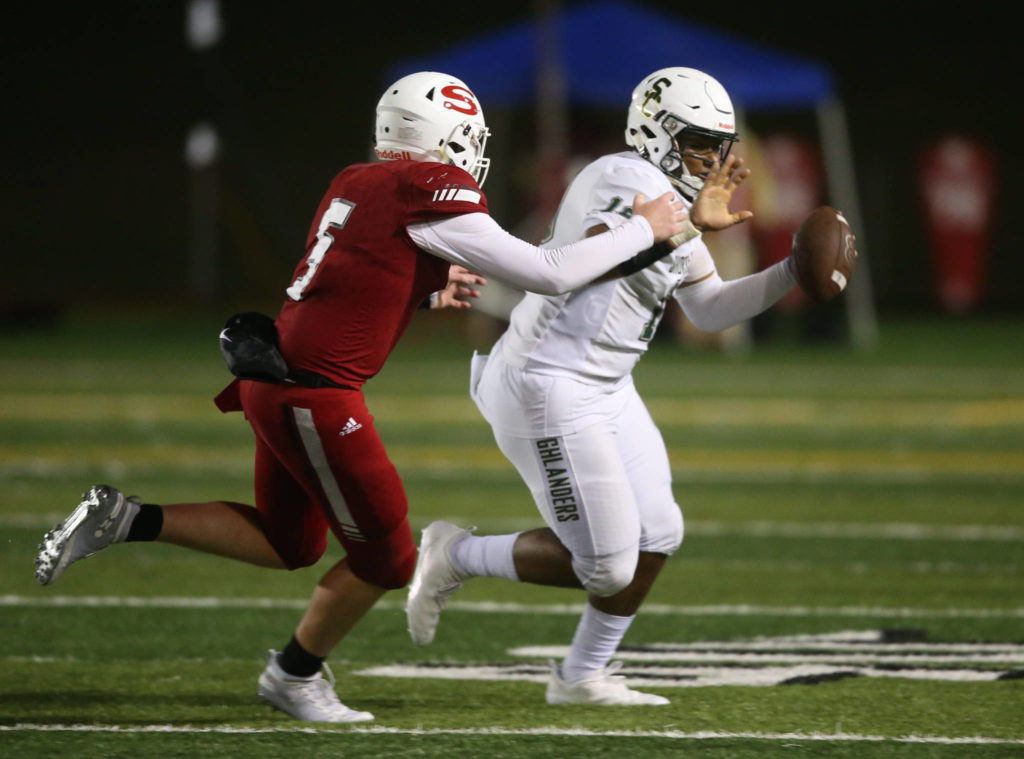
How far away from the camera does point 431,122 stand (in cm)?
445

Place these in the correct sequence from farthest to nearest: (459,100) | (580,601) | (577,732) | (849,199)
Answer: (849,199), (580,601), (459,100), (577,732)

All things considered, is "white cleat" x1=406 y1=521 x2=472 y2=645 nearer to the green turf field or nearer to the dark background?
the green turf field

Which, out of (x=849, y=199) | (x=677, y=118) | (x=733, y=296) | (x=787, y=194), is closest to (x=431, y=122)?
(x=677, y=118)

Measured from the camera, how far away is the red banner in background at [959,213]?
22828 mm

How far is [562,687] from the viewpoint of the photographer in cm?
478

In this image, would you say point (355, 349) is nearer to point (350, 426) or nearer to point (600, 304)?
point (350, 426)

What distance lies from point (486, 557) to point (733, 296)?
41.1 inches

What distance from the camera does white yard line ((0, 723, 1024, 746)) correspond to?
14.0ft

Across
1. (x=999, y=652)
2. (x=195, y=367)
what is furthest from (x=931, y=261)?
(x=999, y=652)

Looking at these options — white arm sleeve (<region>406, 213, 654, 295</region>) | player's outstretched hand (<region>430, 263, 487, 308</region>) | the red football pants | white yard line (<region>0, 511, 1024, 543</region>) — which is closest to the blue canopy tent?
white yard line (<region>0, 511, 1024, 543</region>)

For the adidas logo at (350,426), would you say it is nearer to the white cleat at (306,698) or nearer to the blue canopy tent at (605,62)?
the white cleat at (306,698)

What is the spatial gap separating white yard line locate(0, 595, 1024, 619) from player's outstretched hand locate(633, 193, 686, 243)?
2.14 metres

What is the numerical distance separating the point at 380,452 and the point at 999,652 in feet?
7.47

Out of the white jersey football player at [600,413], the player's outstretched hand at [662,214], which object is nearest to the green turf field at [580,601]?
the white jersey football player at [600,413]
